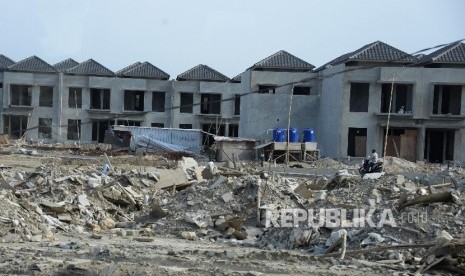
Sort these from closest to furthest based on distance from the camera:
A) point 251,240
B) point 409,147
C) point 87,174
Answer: point 251,240
point 87,174
point 409,147

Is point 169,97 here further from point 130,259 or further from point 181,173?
point 130,259

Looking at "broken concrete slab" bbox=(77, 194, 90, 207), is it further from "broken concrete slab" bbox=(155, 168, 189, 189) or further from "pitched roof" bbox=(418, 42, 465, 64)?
"pitched roof" bbox=(418, 42, 465, 64)

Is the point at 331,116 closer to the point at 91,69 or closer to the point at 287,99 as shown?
the point at 287,99

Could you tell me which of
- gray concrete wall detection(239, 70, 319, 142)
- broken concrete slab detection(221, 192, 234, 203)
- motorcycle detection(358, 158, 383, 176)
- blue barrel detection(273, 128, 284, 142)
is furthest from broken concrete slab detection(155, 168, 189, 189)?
gray concrete wall detection(239, 70, 319, 142)

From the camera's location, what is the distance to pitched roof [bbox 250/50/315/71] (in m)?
42.1

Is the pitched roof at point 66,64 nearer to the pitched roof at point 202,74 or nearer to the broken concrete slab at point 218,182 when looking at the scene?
the pitched roof at point 202,74

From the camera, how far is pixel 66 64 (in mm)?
53125

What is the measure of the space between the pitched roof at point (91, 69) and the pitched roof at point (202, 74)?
5.76 m

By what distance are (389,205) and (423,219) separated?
1.20 m

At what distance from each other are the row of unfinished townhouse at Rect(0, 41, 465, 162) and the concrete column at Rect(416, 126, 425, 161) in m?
0.06

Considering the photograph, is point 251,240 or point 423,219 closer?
point 423,219

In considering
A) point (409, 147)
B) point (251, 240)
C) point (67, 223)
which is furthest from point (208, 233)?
point (409, 147)

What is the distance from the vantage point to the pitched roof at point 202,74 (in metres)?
49.3

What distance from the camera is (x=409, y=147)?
3459 cm
